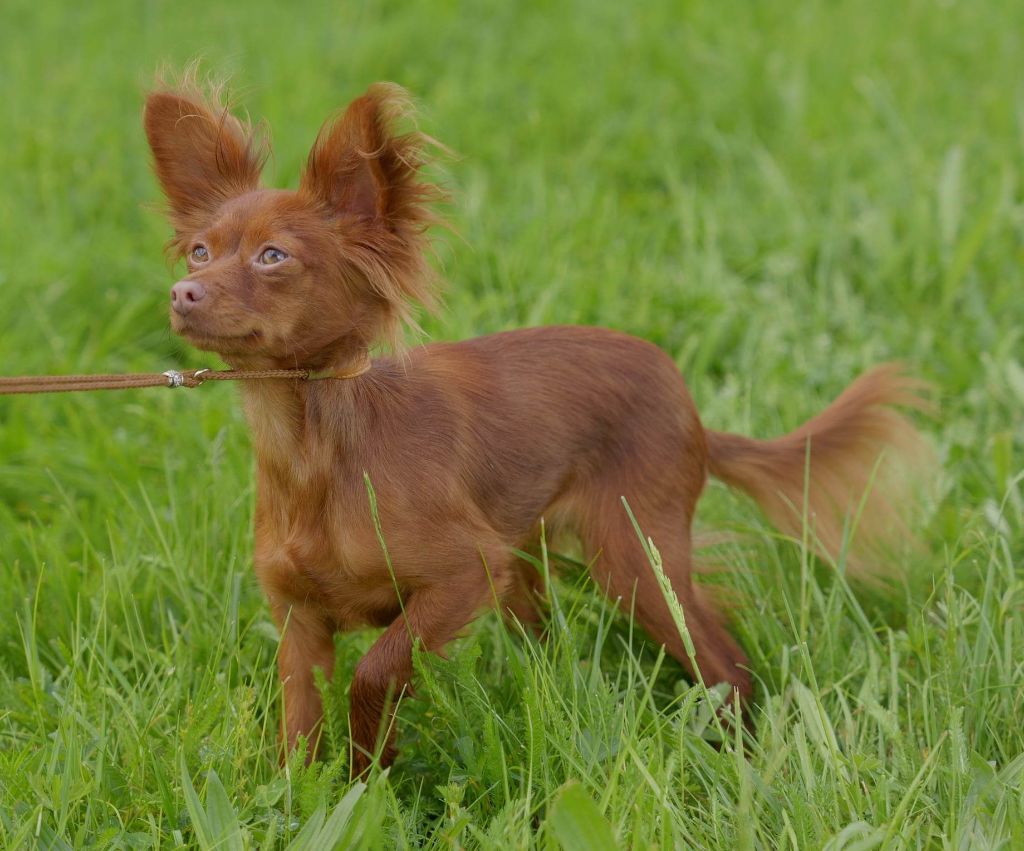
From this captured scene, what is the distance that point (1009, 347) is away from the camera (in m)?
4.22

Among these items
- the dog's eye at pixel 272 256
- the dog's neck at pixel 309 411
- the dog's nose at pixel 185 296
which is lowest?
the dog's neck at pixel 309 411

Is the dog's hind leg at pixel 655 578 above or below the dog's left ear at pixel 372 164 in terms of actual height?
below

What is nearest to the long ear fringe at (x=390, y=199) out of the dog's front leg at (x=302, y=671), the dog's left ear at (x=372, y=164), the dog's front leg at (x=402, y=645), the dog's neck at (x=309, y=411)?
the dog's left ear at (x=372, y=164)

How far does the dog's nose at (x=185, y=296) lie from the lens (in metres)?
2.15

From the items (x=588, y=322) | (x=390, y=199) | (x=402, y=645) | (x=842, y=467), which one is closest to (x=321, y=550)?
(x=402, y=645)

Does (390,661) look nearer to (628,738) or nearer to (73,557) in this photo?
(628,738)

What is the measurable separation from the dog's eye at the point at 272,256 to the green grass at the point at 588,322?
48cm

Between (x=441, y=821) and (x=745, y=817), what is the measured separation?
628mm

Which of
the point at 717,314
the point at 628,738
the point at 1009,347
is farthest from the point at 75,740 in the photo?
the point at 1009,347

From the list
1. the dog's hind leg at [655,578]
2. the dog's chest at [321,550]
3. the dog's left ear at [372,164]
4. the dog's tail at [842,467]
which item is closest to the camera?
the dog's left ear at [372,164]

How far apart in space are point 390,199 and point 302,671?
3.22 ft

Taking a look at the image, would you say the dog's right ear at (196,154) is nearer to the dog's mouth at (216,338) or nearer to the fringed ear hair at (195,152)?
the fringed ear hair at (195,152)

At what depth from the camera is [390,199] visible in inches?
93.9

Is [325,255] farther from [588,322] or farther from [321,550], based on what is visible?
[588,322]
